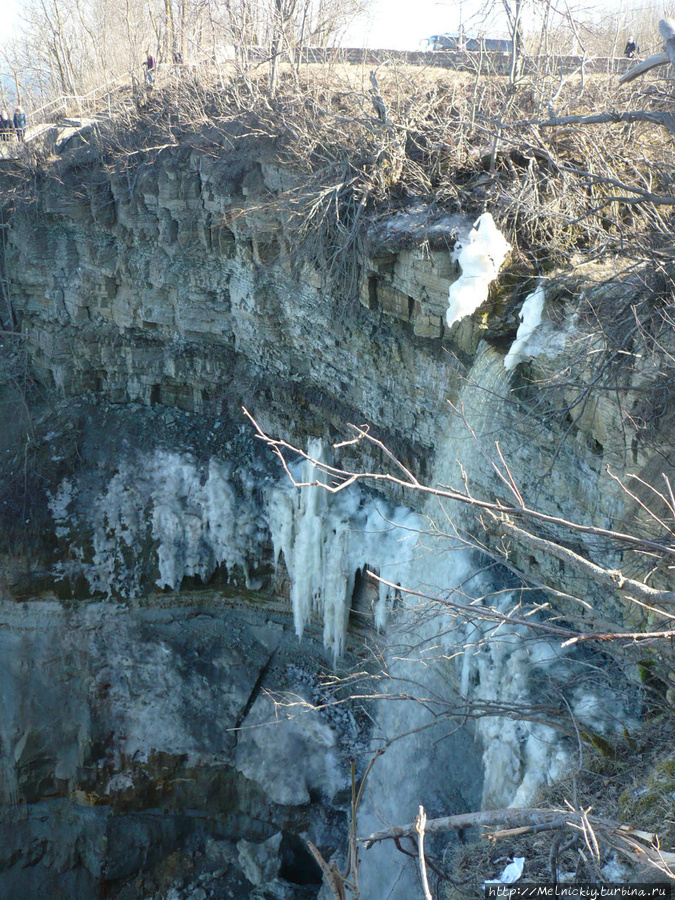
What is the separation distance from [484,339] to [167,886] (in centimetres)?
892

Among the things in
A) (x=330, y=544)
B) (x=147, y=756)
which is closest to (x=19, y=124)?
(x=330, y=544)

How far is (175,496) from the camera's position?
454 inches

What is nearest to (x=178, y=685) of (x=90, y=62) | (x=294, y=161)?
(x=294, y=161)

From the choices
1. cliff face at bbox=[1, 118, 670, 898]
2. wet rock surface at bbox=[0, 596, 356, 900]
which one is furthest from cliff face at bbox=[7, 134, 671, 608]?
wet rock surface at bbox=[0, 596, 356, 900]

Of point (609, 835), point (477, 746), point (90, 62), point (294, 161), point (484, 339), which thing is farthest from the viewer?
point (90, 62)

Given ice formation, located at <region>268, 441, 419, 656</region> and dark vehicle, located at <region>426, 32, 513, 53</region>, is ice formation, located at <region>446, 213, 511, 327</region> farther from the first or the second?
dark vehicle, located at <region>426, 32, 513, 53</region>

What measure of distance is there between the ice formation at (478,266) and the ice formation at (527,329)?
0.51m

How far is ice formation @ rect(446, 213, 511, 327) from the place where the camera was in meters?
7.25

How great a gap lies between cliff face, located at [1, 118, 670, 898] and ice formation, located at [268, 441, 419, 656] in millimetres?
49

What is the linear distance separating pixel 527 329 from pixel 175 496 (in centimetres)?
663

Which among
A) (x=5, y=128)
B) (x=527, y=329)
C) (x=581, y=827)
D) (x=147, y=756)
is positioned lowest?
(x=147, y=756)

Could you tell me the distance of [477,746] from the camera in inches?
318

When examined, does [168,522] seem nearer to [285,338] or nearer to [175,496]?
[175,496]

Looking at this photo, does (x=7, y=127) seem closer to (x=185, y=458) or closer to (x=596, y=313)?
(x=185, y=458)
